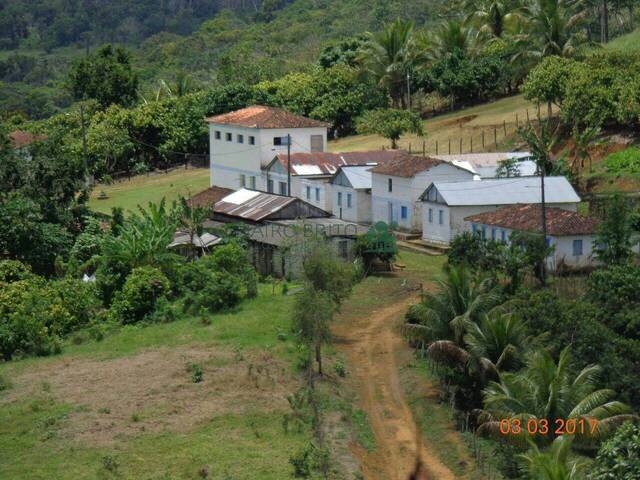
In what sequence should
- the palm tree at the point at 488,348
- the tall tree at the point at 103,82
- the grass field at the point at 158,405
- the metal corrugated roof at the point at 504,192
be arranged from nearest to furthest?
the grass field at the point at 158,405 → the palm tree at the point at 488,348 → the metal corrugated roof at the point at 504,192 → the tall tree at the point at 103,82

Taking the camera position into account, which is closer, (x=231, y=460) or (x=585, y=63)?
(x=231, y=460)

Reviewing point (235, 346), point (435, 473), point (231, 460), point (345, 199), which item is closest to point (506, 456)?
point (435, 473)

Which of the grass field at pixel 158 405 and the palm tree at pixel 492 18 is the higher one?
the palm tree at pixel 492 18

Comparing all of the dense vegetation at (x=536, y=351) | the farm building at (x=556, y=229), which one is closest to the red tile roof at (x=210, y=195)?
the farm building at (x=556, y=229)

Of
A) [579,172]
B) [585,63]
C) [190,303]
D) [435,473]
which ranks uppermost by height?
[585,63]

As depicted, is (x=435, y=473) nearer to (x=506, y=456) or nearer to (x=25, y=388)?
(x=506, y=456)

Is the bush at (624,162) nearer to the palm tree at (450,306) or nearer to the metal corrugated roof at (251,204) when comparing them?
the metal corrugated roof at (251,204)

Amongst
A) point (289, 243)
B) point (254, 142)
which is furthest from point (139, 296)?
point (254, 142)
